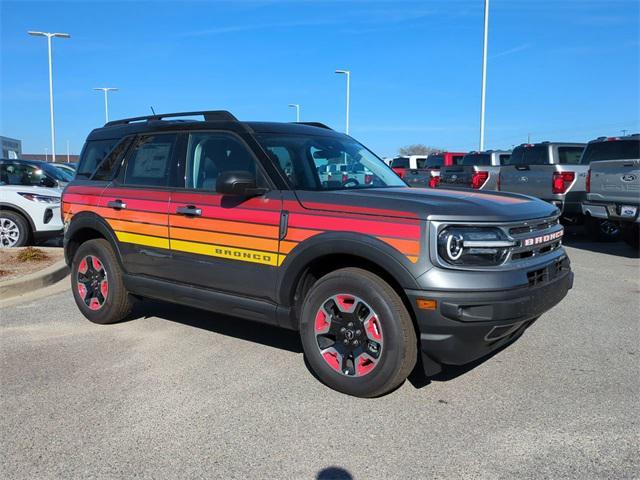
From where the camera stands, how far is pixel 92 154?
5727 mm

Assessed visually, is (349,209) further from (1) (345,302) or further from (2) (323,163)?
(2) (323,163)

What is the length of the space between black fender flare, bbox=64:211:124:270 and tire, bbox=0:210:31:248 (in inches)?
168

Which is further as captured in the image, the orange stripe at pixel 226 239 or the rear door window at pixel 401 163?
the rear door window at pixel 401 163

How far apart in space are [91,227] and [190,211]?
4.76 feet

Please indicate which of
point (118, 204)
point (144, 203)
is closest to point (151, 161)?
point (144, 203)

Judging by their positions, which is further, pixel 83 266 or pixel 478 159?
pixel 478 159

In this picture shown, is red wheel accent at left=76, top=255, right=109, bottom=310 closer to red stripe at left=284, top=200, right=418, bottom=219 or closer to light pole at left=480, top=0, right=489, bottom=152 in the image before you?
red stripe at left=284, top=200, right=418, bottom=219

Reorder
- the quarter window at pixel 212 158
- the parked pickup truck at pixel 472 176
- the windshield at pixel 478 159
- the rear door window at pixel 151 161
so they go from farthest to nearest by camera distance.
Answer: the windshield at pixel 478 159 < the parked pickup truck at pixel 472 176 < the rear door window at pixel 151 161 < the quarter window at pixel 212 158

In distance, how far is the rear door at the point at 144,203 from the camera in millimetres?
4793

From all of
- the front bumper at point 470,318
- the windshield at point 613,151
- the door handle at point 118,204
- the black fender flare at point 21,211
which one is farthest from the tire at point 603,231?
the black fender flare at point 21,211

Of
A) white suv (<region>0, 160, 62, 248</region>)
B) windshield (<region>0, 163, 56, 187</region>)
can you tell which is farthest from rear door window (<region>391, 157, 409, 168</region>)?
white suv (<region>0, 160, 62, 248</region>)

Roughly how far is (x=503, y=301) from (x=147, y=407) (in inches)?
91.2

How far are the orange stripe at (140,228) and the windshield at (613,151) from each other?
8204mm

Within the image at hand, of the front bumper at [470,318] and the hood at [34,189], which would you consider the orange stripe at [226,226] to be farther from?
the hood at [34,189]
